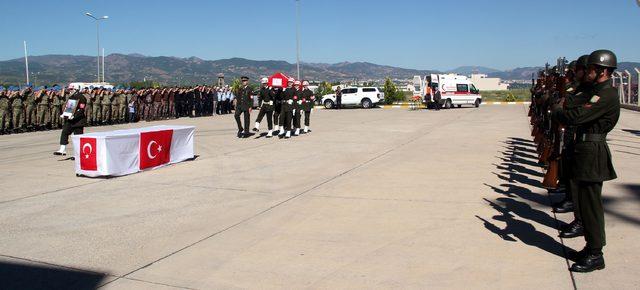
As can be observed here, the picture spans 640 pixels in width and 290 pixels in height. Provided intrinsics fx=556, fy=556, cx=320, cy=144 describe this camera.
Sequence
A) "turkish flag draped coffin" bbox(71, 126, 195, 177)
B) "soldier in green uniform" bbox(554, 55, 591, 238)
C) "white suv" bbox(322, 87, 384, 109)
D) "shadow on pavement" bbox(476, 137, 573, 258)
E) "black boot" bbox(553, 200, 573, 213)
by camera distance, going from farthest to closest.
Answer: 1. "white suv" bbox(322, 87, 384, 109)
2. "turkish flag draped coffin" bbox(71, 126, 195, 177)
3. "black boot" bbox(553, 200, 573, 213)
4. "shadow on pavement" bbox(476, 137, 573, 258)
5. "soldier in green uniform" bbox(554, 55, 591, 238)

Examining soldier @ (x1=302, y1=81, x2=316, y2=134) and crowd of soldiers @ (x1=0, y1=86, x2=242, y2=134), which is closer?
soldier @ (x1=302, y1=81, x2=316, y2=134)

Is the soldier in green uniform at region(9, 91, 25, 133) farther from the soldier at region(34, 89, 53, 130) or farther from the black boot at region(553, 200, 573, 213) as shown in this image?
the black boot at region(553, 200, 573, 213)

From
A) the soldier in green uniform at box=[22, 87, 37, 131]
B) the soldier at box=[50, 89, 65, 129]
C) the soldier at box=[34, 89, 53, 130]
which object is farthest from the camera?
the soldier at box=[50, 89, 65, 129]

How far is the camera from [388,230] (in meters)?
6.35

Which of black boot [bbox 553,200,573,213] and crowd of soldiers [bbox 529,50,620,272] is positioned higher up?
crowd of soldiers [bbox 529,50,620,272]

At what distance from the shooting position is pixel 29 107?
66.7 ft

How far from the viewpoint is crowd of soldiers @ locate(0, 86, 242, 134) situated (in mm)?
19766

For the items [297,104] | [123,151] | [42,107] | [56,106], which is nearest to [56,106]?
[56,106]

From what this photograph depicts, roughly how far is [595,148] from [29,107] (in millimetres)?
20268

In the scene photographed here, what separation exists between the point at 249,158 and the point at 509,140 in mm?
8036

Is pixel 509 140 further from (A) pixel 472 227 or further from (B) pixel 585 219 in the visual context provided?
(B) pixel 585 219

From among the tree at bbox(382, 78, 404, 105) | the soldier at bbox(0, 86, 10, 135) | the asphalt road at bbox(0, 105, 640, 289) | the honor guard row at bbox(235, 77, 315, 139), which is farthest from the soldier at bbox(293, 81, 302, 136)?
the tree at bbox(382, 78, 404, 105)

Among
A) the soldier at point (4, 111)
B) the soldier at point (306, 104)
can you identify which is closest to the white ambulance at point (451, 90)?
the soldier at point (306, 104)

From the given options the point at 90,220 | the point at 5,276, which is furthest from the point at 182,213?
the point at 5,276
